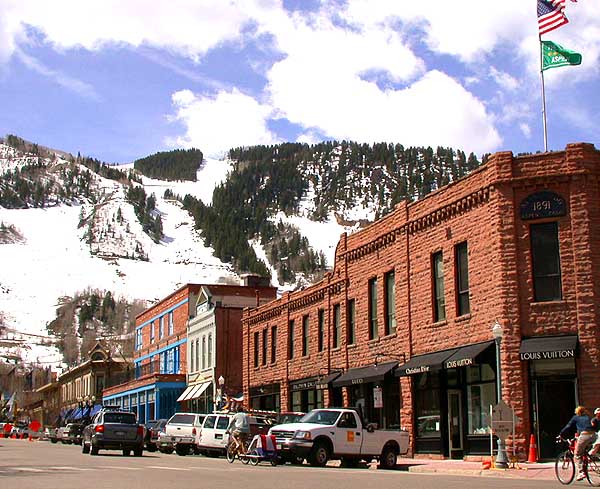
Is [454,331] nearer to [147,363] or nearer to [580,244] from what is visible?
[580,244]

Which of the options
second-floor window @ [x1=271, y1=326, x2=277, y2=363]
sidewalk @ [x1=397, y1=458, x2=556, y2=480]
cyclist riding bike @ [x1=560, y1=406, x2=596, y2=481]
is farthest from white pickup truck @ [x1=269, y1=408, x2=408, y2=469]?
second-floor window @ [x1=271, y1=326, x2=277, y2=363]

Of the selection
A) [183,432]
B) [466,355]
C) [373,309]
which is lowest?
[183,432]

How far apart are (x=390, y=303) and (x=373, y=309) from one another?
1685mm

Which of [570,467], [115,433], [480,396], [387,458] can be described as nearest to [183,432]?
[115,433]

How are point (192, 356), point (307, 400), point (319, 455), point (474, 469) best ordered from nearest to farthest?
point (474, 469), point (319, 455), point (307, 400), point (192, 356)

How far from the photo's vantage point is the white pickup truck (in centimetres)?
2695

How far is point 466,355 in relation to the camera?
28.1 m

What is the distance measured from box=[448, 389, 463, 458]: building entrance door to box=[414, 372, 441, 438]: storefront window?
52cm

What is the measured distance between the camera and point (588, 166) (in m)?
27.2

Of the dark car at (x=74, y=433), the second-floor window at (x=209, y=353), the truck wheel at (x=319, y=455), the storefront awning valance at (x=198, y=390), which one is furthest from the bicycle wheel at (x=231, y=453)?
the dark car at (x=74, y=433)

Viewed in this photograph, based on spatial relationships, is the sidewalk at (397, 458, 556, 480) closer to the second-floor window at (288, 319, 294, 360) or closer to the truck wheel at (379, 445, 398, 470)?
the truck wheel at (379, 445, 398, 470)

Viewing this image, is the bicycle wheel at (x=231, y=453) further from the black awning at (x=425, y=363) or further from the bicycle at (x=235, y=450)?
the black awning at (x=425, y=363)

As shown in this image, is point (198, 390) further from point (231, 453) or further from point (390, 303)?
point (231, 453)

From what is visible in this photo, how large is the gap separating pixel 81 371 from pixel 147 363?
29.5 metres
